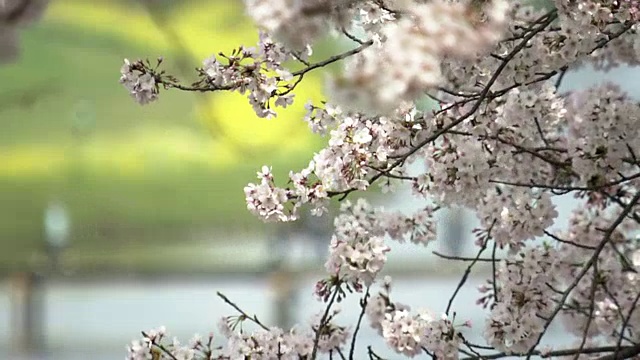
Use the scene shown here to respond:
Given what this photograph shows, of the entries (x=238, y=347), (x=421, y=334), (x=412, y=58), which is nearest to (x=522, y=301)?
(x=421, y=334)

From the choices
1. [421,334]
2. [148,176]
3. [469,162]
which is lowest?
[421,334]

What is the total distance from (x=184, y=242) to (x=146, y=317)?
0.14 metres

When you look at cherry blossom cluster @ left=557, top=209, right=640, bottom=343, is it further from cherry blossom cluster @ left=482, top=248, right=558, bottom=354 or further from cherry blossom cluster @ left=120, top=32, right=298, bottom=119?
cherry blossom cluster @ left=120, top=32, right=298, bottom=119

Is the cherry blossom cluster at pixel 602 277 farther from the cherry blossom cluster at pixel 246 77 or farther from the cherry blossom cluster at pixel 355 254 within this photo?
the cherry blossom cluster at pixel 246 77

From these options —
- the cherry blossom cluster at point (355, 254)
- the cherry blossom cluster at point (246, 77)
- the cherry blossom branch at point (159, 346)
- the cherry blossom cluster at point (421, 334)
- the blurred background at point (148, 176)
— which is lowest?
the cherry blossom cluster at point (421, 334)

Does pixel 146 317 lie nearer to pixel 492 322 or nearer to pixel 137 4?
pixel 137 4

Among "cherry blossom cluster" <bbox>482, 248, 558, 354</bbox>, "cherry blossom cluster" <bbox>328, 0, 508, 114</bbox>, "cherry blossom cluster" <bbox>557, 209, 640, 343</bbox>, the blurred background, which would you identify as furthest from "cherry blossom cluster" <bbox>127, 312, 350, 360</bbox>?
the blurred background

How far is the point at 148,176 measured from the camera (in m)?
1.40

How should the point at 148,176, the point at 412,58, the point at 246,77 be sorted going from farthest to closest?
the point at 148,176, the point at 246,77, the point at 412,58

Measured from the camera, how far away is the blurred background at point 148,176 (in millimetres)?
1396

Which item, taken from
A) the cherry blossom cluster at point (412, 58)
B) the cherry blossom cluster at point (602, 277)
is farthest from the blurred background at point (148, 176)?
the cherry blossom cluster at point (412, 58)

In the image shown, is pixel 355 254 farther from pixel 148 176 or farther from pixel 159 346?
pixel 148 176

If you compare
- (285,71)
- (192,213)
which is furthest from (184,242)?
(285,71)

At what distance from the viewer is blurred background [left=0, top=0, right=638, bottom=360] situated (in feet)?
4.58
